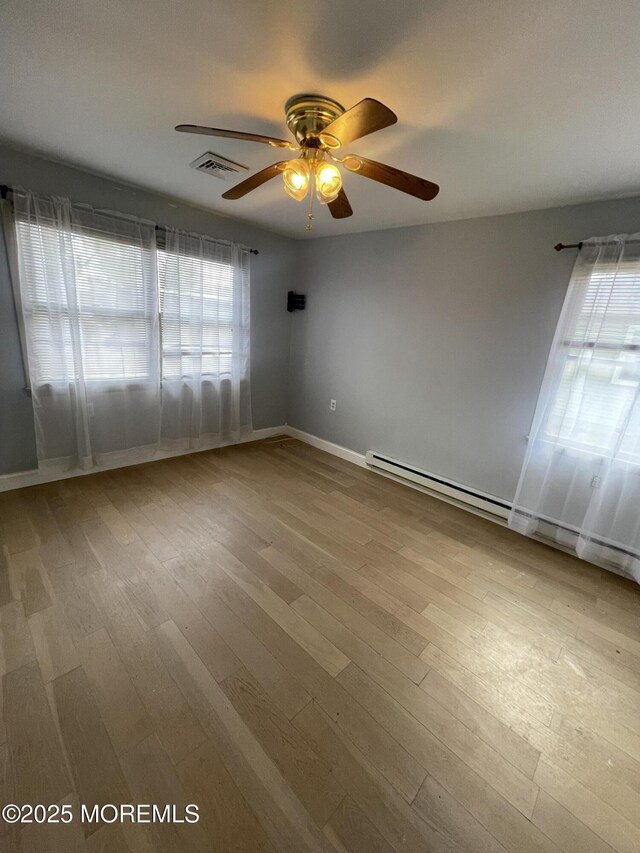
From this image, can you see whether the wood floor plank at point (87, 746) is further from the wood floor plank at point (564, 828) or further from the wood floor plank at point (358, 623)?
the wood floor plank at point (564, 828)

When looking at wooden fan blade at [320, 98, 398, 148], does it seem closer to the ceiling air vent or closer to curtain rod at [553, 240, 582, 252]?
the ceiling air vent

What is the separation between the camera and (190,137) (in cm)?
172

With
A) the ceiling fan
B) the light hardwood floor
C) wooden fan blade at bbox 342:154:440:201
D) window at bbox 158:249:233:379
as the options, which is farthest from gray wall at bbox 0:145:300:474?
wooden fan blade at bbox 342:154:440:201

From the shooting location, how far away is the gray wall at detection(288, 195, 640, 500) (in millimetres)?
2229

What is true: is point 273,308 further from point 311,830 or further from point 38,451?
point 311,830

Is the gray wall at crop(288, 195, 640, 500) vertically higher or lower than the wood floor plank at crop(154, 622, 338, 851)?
higher

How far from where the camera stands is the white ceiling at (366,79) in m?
0.99

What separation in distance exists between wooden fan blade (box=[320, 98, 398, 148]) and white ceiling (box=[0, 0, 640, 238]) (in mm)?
213

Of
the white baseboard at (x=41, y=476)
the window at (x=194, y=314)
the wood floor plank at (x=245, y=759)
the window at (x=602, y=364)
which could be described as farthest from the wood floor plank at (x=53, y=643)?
the window at (x=602, y=364)

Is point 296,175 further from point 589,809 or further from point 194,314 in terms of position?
point 589,809

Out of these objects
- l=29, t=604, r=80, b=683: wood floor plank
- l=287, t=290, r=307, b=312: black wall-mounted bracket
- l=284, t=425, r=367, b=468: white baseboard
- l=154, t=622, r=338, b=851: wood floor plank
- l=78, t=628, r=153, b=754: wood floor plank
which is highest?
l=287, t=290, r=307, b=312: black wall-mounted bracket

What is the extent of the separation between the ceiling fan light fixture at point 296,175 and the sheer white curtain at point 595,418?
1.78 metres

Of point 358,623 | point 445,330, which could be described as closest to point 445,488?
point 445,330

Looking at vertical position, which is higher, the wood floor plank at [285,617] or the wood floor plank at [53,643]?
the wood floor plank at [285,617]
